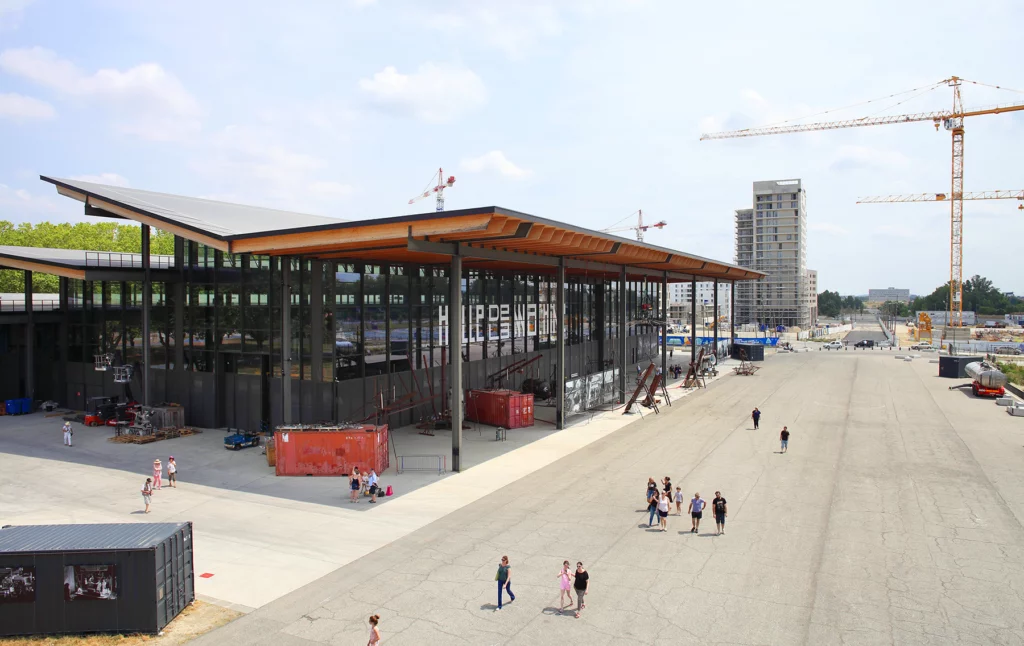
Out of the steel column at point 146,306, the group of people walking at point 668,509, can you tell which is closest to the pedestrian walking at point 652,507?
the group of people walking at point 668,509

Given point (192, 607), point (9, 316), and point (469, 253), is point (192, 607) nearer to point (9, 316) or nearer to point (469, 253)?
point (469, 253)

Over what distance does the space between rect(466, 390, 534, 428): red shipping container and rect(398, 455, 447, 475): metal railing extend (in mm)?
7926

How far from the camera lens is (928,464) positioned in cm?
2759

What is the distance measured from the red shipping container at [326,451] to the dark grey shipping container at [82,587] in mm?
12487

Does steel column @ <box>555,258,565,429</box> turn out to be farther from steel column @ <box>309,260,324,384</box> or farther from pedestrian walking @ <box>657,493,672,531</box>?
pedestrian walking @ <box>657,493,672,531</box>

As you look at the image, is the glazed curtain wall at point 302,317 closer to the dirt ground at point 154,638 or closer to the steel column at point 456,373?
the steel column at point 456,373

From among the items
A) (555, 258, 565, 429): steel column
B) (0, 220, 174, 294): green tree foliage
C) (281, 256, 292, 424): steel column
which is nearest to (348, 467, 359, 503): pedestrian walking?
(281, 256, 292, 424): steel column

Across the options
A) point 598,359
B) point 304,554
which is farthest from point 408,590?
point 598,359

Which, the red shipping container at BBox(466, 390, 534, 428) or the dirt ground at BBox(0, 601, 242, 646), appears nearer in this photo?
the dirt ground at BBox(0, 601, 242, 646)

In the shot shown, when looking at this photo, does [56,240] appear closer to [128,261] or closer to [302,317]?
[128,261]

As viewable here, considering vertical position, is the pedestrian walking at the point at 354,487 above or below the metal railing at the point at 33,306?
below

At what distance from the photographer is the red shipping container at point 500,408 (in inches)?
1433

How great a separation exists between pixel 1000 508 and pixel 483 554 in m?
17.8

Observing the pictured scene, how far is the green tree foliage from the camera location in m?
77.8
